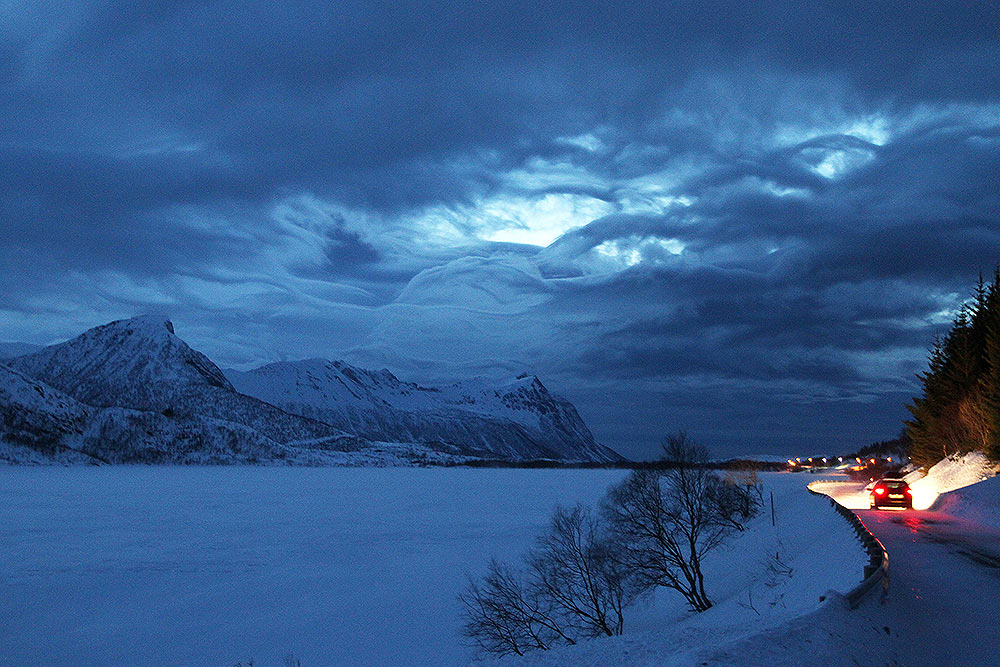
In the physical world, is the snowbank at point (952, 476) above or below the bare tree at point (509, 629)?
above

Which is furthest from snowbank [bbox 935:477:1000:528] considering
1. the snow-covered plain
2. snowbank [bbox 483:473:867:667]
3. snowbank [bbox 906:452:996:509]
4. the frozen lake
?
the frozen lake

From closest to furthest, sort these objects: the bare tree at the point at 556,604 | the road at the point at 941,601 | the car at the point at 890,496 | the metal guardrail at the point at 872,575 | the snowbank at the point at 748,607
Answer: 1. the road at the point at 941,601
2. the snowbank at the point at 748,607
3. the metal guardrail at the point at 872,575
4. the bare tree at the point at 556,604
5. the car at the point at 890,496

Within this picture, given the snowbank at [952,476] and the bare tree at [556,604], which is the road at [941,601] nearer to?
the bare tree at [556,604]

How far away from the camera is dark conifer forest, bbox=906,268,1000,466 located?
155ft

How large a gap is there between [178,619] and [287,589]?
8023 mm

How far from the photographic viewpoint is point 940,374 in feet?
248

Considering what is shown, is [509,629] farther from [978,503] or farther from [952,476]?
[952,476]

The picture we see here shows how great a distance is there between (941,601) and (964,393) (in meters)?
59.4

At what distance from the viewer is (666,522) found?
1810 inches

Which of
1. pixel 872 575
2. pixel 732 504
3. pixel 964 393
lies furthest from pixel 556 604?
pixel 964 393

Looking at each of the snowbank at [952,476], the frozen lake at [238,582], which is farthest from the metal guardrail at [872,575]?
the snowbank at [952,476]

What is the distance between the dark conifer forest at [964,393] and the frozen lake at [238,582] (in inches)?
1287

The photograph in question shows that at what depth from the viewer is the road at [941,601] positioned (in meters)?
11.9

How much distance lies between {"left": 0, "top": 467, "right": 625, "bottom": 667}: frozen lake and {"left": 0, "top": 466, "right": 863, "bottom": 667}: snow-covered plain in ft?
0.45
